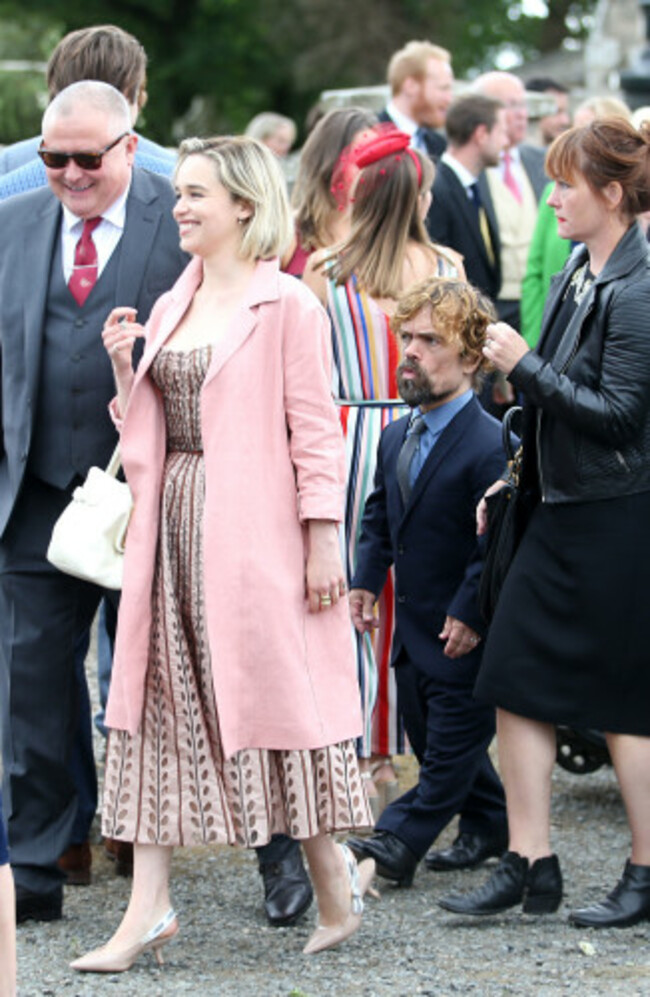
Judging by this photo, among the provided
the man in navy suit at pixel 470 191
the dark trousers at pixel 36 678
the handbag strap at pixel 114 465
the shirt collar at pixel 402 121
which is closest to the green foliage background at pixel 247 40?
the shirt collar at pixel 402 121

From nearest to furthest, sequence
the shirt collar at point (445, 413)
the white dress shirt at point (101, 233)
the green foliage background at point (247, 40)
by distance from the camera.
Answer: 1. the white dress shirt at point (101, 233)
2. the shirt collar at point (445, 413)
3. the green foliage background at point (247, 40)

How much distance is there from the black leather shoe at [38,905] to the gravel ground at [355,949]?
0.11 feet

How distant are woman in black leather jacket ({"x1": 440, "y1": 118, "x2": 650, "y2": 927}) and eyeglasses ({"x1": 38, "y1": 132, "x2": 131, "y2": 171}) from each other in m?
1.11

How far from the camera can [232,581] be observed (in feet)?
15.0

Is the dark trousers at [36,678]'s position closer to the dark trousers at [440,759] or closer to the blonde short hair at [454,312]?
the dark trousers at [440,759]

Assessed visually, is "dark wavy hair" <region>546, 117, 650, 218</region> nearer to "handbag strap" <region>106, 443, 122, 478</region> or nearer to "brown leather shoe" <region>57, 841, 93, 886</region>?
"handbag strap" <region>106, 443, 122, 478</region>

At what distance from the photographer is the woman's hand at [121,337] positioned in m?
4.78

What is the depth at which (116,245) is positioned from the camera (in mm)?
5176

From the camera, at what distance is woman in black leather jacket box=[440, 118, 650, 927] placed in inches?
190

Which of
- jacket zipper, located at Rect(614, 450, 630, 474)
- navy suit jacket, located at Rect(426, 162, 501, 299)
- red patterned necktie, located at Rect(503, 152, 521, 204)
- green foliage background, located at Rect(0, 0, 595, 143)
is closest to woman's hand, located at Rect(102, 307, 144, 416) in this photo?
jacket zipper, located at Rect(614, 450, 630, 474)

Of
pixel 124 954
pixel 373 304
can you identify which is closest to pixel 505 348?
pixel 373 304

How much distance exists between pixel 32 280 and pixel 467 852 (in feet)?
6.58

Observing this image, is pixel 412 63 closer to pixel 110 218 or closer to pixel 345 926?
pixel 110 218

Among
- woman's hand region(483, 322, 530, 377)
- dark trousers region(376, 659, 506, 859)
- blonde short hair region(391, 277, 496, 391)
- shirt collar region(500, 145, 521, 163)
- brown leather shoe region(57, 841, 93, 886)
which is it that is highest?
shirt collar region(500, 145, 521, 163)
